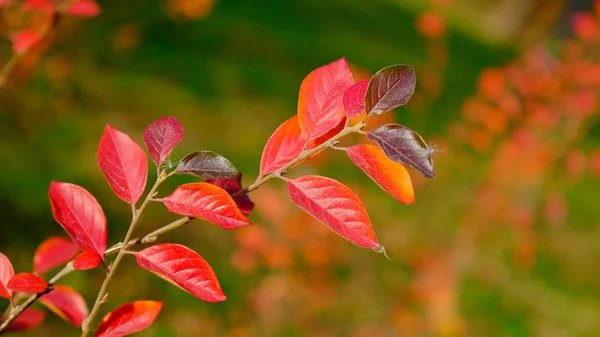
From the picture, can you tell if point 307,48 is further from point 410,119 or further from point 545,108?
point 545,108

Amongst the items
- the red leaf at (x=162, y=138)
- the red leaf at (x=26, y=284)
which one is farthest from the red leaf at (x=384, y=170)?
the red leaf at (x=26, y=284)

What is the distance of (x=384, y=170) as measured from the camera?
19.8 inches

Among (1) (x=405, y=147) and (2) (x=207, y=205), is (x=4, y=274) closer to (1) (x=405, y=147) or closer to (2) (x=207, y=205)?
(2) (x=207, y=205)

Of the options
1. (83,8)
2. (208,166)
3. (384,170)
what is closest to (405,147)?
(384,170)

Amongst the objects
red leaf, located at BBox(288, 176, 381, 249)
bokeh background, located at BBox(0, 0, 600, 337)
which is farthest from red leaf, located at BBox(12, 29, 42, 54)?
red leaf, located at BBox(288, 176, 381, 249)

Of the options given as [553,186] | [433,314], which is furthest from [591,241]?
[433,314]

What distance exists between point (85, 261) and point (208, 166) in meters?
0.13

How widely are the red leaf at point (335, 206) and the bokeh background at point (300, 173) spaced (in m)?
0.54

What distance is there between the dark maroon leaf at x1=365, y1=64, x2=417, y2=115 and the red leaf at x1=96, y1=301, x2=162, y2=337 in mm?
248

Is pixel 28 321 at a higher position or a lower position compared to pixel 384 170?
lower

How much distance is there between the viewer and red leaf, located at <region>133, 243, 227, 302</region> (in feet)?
1.65

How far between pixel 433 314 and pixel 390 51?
407 cm

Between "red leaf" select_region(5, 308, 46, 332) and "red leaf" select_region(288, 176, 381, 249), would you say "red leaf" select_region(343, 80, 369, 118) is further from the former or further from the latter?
"red leaf" select_region(5, 308, 46, 332)

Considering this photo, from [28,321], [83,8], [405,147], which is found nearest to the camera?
[405,147]
